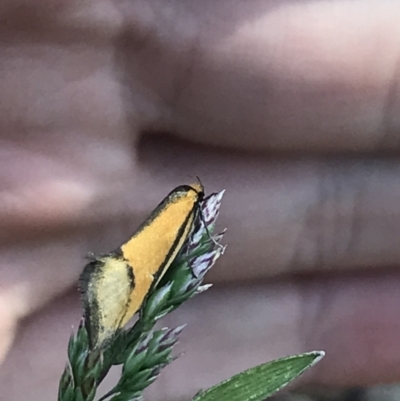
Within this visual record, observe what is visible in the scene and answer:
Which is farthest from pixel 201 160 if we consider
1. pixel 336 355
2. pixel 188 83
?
pixel 336 355

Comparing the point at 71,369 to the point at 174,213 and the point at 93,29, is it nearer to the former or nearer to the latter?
the point at 174,213

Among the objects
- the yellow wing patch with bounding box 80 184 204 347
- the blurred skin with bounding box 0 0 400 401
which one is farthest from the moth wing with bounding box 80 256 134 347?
the blurred skin with bounding box 0 0 400 401

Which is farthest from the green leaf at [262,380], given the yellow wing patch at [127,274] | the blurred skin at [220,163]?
the blurred skin at [220,163]

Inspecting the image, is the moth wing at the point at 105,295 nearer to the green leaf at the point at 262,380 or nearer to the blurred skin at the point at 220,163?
the green leaf at the point at 262,380

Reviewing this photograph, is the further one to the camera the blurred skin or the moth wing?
the blurred skin

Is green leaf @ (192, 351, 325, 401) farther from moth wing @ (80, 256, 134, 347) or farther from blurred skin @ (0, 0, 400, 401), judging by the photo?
blurred skin @ (0, 0, 400, 401)

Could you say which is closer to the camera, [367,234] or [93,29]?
[93,29]

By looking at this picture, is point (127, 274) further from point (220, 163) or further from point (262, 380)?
point (220, 163)

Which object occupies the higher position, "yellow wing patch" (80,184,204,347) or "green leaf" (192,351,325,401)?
"yellow wing patch" (80,184,204,347)
